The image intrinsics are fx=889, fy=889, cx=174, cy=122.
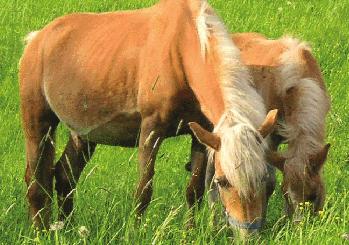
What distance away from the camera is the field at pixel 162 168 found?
21.1ft

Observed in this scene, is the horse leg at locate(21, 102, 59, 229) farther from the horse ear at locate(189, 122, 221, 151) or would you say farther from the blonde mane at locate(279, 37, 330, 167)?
the horse ear at locate(189, 122, 221, 151)

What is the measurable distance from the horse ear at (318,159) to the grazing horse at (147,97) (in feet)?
2.04

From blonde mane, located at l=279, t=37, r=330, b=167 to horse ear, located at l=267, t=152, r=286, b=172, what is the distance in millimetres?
147

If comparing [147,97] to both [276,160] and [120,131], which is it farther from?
[276,160]

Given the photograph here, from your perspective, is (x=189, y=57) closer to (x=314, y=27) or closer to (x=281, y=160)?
(x=281, y=160)

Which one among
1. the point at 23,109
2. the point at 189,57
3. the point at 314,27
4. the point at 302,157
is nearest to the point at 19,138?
the point at 23,109

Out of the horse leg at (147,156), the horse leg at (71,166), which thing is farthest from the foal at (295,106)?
the horse leg at (71,166)

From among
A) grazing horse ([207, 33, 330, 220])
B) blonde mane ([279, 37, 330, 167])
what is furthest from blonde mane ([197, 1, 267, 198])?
blonde mane ([279, 37, 330, 167])

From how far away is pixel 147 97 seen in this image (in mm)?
7645

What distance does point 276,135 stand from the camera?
7.82m

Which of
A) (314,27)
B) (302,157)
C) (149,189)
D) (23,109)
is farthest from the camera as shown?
(314,27)

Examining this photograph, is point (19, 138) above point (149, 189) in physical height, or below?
below

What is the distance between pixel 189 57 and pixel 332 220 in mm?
1854

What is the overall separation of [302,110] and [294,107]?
107mm
